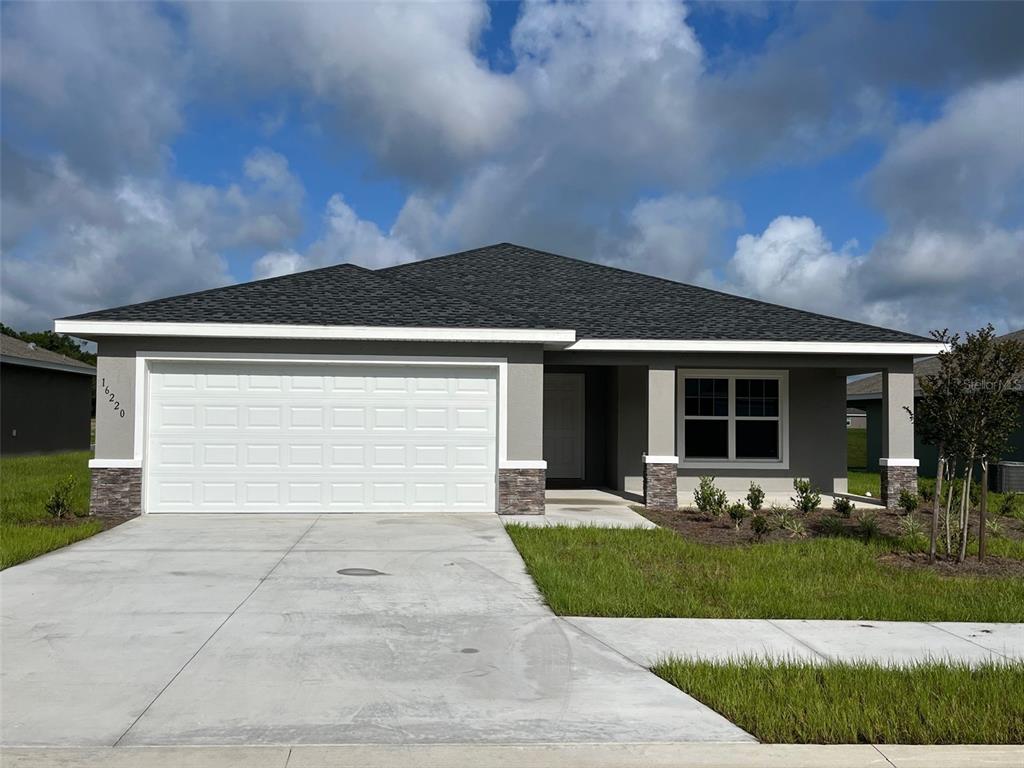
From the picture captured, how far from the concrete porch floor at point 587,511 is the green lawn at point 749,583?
1.50 meters

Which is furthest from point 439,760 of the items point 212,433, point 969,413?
point 212,433

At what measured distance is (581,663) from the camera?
609 centimetres

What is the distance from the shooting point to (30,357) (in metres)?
28.0

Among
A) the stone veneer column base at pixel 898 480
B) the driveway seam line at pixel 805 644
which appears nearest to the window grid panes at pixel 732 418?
the stone veneer column base at pixel 898 480

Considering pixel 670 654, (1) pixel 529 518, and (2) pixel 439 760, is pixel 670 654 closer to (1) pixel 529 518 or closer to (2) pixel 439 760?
(2) pixel 439 760

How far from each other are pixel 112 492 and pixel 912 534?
11856 millimetres

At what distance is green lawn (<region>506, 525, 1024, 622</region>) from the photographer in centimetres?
767

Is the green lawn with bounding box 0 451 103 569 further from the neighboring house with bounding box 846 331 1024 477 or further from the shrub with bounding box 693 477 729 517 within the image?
the neighboring house with bounding box 846 331 1024 477

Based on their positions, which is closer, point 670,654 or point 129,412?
point 670,654

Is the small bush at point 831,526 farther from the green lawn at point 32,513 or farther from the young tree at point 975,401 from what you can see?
the green lawn at point 32,513

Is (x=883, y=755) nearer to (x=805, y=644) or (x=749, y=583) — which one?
(x=805, y=644)

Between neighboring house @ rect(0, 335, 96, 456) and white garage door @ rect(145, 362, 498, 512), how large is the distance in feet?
51.1

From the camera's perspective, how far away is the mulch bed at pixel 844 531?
32.6ft

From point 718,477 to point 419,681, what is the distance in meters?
12.9
